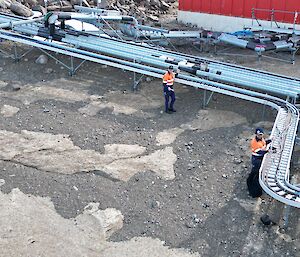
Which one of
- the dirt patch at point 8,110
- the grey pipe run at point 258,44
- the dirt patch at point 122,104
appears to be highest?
the grey pipe run at point 258,44

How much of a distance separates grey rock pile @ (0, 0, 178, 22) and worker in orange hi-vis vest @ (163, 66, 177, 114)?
7.25 metres

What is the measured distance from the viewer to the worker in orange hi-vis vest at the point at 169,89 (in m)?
11.8

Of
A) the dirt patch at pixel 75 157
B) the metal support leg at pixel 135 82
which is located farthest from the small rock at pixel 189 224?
the metal support leg at pixel 135 82

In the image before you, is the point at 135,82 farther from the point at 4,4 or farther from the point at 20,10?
the point at 4,4

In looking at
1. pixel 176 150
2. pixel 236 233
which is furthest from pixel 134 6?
pixel 236 233

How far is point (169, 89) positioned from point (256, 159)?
409 cm

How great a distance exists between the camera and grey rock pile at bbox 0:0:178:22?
18703mm

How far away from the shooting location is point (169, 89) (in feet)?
38.8

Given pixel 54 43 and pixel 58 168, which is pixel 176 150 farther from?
pixel 54 43

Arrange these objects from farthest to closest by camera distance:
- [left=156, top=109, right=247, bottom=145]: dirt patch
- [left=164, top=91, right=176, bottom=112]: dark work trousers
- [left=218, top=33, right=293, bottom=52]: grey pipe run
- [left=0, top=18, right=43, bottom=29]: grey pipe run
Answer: [left=218, top=33, right=293, bottom=52]: grey pipe run < [left=0, top=18, right=43, bottom=29]: grey pipe run < [left=164, top=91, right=176, bottom=112]: dark work trousers < [left=156, top=109, right=247, bottom=145]: dirt patch

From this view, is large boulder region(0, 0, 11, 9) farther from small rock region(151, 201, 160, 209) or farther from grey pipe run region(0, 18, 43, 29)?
small rock region(151, 201, 160, 209)

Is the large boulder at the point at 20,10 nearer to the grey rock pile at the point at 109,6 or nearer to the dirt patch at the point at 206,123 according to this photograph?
the grey rock pile at the point at 109,6

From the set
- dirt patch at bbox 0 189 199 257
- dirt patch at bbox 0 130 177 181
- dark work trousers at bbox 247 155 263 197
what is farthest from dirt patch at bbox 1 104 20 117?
dark work trousers at bbox 247 155 263 197

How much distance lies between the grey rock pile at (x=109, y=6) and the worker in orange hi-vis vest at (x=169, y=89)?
23.8 ft
